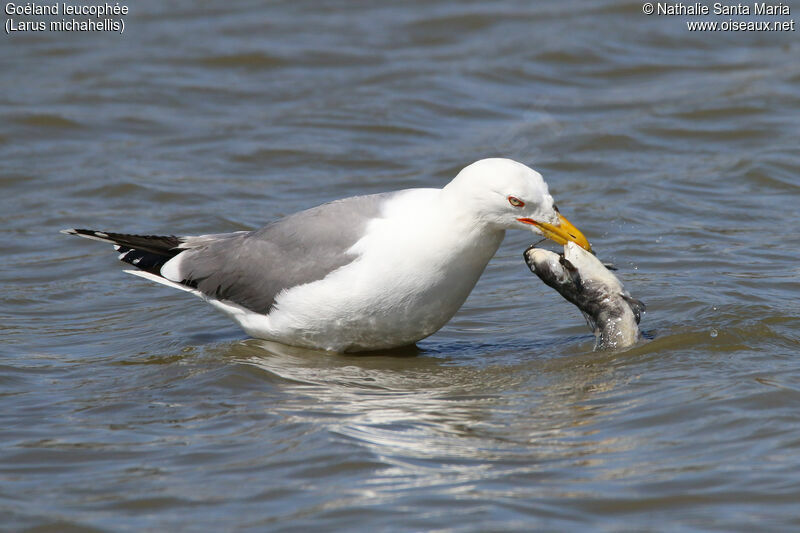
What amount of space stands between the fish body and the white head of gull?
0.20 m

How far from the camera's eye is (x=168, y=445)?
5742 mm

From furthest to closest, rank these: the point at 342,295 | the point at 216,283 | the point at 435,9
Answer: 1. the point at 435,9
2. the point at 216,283
3. the point at 342,295

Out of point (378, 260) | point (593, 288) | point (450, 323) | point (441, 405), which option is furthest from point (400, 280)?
point (450, 323)

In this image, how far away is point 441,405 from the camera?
6199mm

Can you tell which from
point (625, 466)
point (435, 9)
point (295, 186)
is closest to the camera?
point (625, 466)

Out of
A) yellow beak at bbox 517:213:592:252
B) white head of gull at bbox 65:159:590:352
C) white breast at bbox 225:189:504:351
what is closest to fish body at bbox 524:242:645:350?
yellow beak at bbox 517:213:592:252

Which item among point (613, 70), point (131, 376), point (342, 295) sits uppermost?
point (613, 70)

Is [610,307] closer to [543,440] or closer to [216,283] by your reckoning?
[543,440]

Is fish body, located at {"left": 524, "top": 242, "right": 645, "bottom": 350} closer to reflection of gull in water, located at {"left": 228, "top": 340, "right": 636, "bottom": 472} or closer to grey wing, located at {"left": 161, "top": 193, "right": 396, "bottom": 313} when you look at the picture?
reflection of gull in water, located at {"left": 228, "top": 340, "right": 636, "bottom": 472}

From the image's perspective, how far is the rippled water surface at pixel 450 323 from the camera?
5.13 metres

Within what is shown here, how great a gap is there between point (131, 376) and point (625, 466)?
10.3 feet

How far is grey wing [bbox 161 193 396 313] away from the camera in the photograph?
687cm

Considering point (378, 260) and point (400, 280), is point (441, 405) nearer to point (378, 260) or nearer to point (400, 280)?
point (400, 280)

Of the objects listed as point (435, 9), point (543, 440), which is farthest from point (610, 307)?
point (435, 9)
